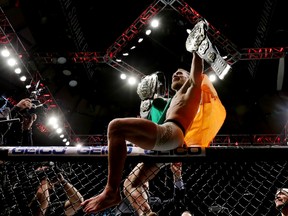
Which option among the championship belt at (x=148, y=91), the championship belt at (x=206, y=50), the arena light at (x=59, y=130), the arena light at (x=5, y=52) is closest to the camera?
the championship belt at (x=206, y=50)

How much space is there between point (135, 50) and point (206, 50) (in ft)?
32.6

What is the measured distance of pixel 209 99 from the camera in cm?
256

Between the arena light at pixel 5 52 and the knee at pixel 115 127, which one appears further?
the arena light at pixel 5 52

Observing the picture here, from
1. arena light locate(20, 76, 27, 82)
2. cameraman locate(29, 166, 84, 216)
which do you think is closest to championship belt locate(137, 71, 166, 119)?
cameraman locate(29, 166, 84, 216)

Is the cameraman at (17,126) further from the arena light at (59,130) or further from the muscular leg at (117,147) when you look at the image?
the arena light at (59,130)

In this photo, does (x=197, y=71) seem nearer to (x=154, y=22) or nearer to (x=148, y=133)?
(x=148, y=133)

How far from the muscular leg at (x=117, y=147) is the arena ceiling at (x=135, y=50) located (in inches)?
304

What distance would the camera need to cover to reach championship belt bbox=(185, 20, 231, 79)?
7.11 feet

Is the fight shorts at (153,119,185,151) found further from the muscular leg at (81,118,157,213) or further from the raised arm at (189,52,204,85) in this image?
the raised arm at (189,52,204,85)

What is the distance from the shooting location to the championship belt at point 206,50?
2168mm

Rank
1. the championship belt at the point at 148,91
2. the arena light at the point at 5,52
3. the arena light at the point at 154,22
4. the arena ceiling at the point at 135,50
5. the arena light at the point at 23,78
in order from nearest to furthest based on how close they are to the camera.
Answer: the championship belt at the point at 148,91 < the arena light at the point at 5,52 < the arena light at the point at 23,78 < the arena light at the point at 154,22 < the arena ceiling at the point at 135,50

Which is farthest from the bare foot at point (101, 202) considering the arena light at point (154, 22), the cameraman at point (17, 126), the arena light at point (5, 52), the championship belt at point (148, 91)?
the arena light at point (154, 22)

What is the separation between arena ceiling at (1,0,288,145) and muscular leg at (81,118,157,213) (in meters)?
7.71

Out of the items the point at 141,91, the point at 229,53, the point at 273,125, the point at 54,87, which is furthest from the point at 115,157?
the point at 273,125
